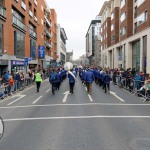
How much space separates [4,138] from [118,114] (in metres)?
4.91

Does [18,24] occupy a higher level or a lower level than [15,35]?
higher

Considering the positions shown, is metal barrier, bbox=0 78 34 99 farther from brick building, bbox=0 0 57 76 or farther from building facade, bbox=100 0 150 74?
building facade, bbox=100 0 150 74

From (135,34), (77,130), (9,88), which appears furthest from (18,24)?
(77,130)

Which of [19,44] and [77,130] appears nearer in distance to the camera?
[77,130]

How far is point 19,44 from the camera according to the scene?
Answer: 3559cm

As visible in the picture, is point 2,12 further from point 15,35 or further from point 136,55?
point 136,55

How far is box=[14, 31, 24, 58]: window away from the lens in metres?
33.6

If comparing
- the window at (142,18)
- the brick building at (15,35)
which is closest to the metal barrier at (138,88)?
the brick building at (15,35)

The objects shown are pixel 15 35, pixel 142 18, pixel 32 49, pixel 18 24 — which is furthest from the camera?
pixel 32 49

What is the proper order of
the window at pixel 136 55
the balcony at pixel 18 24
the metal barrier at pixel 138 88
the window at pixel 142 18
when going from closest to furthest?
the metal barrier at pixel 138 88 < the balcony at pixel 18 24 < the window at pixel 142 18 < the window at pixel 136 55

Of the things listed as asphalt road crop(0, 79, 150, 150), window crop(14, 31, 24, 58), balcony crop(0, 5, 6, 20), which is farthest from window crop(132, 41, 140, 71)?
asphalt road crop(0, 79, 150, 150)

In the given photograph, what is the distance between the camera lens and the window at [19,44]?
33594 mm

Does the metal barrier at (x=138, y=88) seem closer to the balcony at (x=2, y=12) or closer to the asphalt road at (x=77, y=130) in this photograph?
the asphalt road at (x=77, y=130)

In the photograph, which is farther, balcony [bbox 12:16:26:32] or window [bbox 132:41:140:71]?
window [bbox 132:41:140:71]
